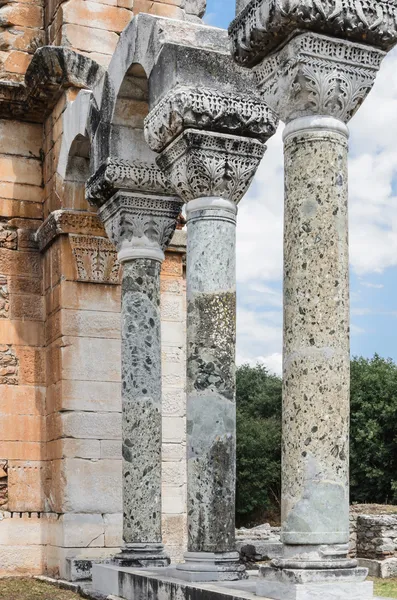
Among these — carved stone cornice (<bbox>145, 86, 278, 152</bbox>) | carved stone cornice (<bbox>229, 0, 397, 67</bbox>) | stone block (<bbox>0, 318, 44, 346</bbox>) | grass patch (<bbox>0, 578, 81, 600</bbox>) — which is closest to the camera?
carved stone cornice (<bbox>229, 0, 397, 67</bbox>)

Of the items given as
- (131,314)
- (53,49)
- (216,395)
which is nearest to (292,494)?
(216,395)

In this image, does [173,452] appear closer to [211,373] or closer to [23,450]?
[23,450]

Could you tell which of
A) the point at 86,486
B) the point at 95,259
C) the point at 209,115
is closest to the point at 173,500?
the point at 86,486

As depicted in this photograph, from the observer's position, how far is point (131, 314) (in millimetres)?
9750

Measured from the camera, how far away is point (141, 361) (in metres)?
9.66

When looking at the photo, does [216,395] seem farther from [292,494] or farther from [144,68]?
[144,68]

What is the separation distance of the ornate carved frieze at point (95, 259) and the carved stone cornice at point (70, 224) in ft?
0.25

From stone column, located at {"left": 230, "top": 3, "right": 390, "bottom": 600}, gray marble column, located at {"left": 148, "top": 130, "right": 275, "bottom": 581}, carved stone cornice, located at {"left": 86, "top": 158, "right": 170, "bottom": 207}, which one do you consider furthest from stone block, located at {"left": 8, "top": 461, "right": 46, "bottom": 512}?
stone column, located at {"left": 230, "top": 3, "right": 390, "bottom": 600}

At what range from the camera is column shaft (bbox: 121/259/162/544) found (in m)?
9.38

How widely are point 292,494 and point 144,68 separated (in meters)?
4.39

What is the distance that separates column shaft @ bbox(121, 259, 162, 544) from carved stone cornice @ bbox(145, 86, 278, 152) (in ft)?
6.50

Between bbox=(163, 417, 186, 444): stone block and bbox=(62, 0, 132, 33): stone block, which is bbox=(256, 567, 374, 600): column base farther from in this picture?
bbox=(62, 0, 132, 33): stone block

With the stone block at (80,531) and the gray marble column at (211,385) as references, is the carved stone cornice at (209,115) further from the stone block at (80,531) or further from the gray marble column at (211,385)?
the stone block at (80,531)

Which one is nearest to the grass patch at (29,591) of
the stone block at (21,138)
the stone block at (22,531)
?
the stone block at (22,531)
